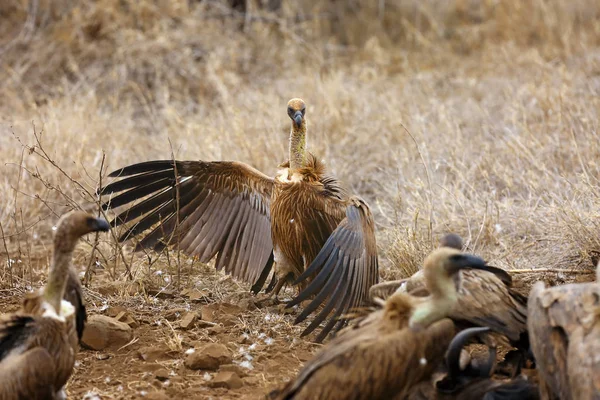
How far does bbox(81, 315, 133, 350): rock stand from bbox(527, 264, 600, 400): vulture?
2.08 metres

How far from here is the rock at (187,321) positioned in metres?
4.69

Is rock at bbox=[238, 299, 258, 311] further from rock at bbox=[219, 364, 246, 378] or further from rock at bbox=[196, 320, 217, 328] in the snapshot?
rock at bbox=[219, 364, 246, 378]

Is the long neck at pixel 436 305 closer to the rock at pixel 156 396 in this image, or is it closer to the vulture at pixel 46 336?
the rock at pixel 156 396

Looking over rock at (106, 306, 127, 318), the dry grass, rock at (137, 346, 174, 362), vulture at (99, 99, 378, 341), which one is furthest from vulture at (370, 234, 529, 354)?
rock at (106, 306, 127, 318)

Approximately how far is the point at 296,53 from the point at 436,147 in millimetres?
4142

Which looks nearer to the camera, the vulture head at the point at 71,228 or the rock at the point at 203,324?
the vulture head at the point at 71,228

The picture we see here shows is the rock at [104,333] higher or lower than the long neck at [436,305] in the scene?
lower

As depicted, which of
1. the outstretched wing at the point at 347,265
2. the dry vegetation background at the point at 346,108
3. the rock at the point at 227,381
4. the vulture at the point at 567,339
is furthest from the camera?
the dry vegetation background at the point at 346,108

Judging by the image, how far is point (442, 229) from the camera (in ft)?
19.4

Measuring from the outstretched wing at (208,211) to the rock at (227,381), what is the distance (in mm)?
Result: 1453

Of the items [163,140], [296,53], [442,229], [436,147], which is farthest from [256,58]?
[442,229]

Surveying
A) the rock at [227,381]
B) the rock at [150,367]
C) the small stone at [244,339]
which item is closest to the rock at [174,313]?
the small stone at [244,339]

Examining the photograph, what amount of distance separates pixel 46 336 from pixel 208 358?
3.26 ft

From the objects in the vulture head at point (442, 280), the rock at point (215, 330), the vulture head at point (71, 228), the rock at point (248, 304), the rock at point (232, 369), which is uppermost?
the vulture head at point (71, 228)
